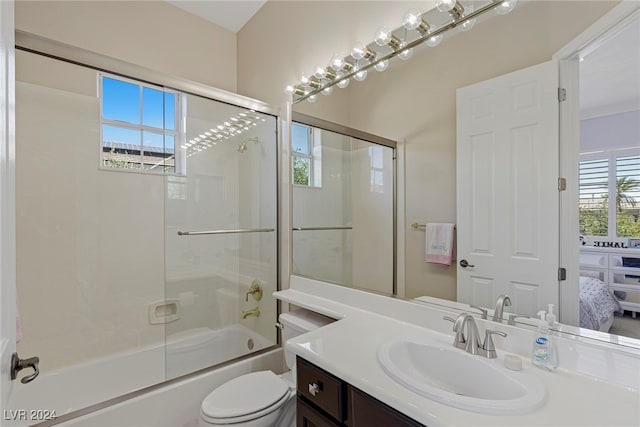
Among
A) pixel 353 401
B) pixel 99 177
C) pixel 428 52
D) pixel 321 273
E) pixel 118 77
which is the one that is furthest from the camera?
pixel 99 177

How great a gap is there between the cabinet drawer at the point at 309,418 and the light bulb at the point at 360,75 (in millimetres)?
1561

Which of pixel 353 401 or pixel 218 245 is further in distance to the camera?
pixel 218 245

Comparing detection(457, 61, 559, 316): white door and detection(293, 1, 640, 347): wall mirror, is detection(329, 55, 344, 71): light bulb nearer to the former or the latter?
detection(293, 1, 640, 347): wall mirror

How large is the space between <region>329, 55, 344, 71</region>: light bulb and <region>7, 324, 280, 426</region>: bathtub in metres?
1.89

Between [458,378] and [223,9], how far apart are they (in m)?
2.91

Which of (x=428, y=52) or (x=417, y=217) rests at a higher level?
(x=428, y=52)

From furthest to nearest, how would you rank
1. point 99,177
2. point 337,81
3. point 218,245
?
point 218,245
point 99,177
point 337,81

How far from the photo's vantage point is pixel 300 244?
2.12 metres

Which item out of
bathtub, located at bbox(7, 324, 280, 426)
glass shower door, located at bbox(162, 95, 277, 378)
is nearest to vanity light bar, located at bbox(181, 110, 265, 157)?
glass shower door, located at bbox(162, 95, 277, 378)

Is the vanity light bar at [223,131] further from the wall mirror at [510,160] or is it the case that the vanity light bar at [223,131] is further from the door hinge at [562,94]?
the door hinge at [562,94]

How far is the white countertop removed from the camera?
0.74 metres

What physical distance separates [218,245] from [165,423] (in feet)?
3.60

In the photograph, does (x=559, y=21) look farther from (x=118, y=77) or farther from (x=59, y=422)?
(x=59, y=422)

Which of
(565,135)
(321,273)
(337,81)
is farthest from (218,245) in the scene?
(565,135)
